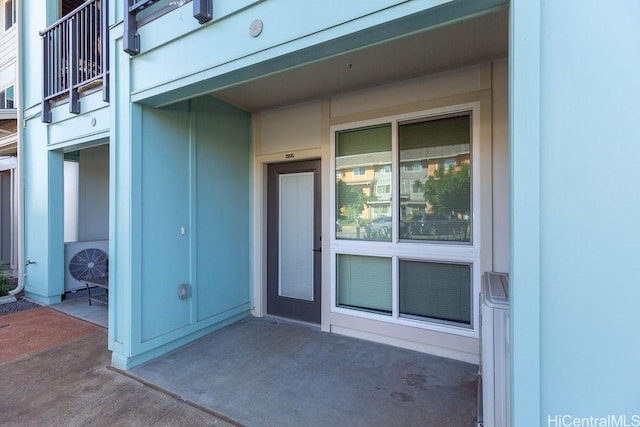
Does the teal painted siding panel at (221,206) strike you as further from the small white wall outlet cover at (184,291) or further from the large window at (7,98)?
the large window at (7,98)

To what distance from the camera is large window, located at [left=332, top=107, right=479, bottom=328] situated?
2.98 metres

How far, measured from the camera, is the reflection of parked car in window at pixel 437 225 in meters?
2.98

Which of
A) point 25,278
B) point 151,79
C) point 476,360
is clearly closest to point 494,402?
point 476,360

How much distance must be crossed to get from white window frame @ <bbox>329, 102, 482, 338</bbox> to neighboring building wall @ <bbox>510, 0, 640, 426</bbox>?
1.60 m

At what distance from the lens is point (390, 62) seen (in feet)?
9.31

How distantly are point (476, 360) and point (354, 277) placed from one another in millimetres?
1423

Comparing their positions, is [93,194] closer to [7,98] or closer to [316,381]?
[7,98]

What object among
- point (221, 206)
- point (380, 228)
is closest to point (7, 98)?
point (221, 206)

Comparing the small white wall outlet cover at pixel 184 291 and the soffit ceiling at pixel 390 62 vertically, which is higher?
the soffit ceiling at pixel 390 62

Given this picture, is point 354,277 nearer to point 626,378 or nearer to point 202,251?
point 202,251

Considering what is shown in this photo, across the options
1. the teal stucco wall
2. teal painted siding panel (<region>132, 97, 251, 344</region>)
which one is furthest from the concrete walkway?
teal painted siding panel (<region>132, 97, 251, 344</region>)

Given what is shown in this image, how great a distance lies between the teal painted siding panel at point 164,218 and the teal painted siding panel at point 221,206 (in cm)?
19

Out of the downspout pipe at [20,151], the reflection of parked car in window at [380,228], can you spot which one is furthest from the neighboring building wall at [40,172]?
the reflection of parked car in window at [380,228]

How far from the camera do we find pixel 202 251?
3.54 meters
